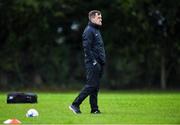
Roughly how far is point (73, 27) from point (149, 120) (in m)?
32.3

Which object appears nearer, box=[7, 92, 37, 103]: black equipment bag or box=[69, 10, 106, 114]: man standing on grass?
box=[69, 10, 106, 114]: man standing on grass

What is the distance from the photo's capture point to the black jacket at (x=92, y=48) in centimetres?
1811

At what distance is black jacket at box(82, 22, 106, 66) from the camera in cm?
1811

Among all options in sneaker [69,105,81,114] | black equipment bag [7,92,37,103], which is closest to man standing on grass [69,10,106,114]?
sneaker [69,105,81,114]

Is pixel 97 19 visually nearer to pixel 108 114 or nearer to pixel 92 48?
pixel 92 48

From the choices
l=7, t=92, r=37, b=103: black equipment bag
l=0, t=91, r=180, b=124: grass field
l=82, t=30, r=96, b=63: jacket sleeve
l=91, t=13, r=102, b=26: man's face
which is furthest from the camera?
l=7, t=92, r=37, b=103: black equipment bag

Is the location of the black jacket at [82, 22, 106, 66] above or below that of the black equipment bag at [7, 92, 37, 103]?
above

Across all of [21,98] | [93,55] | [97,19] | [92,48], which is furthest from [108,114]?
[21,98]

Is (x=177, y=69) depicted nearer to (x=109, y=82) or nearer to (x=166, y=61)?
(x=166, y=61)

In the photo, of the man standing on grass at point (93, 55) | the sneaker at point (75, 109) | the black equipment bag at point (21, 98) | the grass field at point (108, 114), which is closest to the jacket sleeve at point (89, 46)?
the man standing on grass at point (93, 55)

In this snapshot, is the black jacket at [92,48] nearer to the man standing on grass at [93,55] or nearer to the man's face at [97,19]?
the man standing on grass at [93,55]

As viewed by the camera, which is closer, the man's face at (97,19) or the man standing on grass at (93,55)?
the man standing on grass at (93,55)

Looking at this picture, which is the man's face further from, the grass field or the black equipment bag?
the black equipment bag

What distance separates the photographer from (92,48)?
18.2 metres
